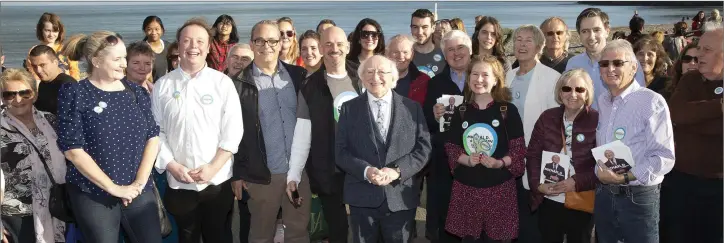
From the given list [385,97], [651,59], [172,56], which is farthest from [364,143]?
[172,56]

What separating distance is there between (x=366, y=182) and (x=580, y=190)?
4.82 ft

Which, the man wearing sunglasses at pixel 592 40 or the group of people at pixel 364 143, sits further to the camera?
the man wearing sunglasses at pixel 592 40

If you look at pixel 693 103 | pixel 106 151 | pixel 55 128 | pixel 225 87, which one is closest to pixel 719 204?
pixel 693 103

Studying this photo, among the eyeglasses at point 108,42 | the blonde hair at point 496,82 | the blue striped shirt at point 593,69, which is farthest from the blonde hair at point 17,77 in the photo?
the blue striped shirt at point 593,69

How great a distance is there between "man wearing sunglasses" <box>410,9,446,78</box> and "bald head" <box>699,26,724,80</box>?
2.59 m

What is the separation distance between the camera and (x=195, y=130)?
471 centimetres

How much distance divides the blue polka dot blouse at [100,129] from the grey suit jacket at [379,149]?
→ 1.40 m

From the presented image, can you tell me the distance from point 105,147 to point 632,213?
333cm

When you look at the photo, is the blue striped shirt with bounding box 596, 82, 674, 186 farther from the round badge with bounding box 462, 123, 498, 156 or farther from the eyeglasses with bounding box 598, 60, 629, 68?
the round badge with bounding box 462, 123, 498, 156

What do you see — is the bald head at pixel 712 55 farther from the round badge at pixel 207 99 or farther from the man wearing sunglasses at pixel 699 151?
the round badge at pixel 207 99

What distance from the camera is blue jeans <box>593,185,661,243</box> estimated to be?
14.1 ft

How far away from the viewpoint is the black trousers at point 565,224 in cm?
489

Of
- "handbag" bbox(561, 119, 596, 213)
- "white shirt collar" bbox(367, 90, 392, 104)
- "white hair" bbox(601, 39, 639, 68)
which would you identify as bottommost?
"handbag" bbox(561, 119, 596, 213)

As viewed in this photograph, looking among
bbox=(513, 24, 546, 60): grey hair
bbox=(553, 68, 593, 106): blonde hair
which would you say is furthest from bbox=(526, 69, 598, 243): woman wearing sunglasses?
bbox=(513, 24, 546, 60): grey hair
